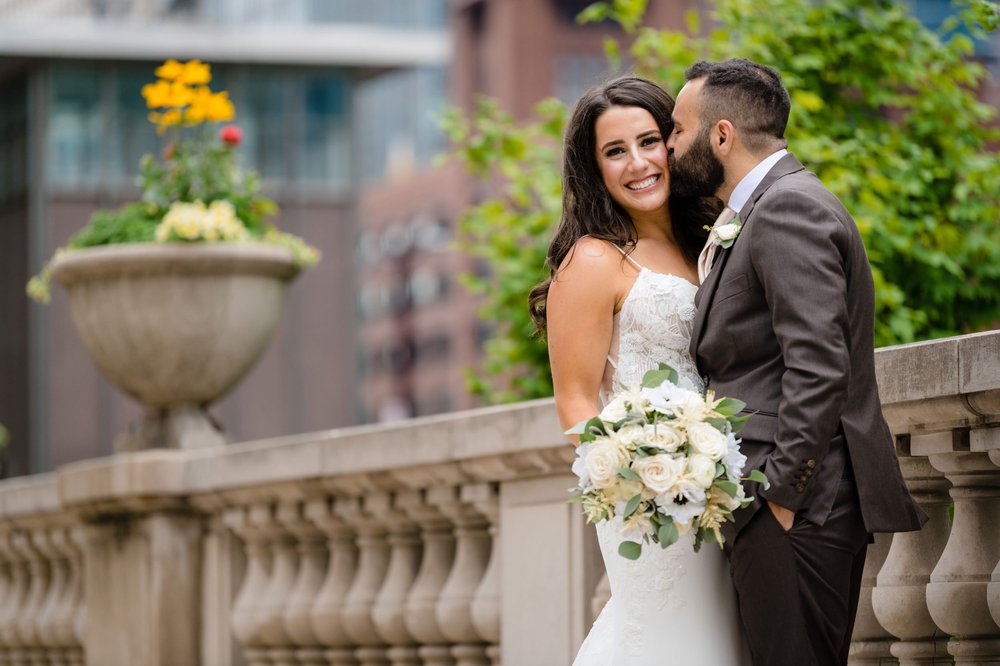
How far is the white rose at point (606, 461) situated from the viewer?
12.6 feet

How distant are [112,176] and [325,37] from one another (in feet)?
20.6

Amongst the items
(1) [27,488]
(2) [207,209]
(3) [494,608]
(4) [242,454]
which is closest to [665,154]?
(3) [494,608]

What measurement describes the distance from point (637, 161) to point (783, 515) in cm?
113

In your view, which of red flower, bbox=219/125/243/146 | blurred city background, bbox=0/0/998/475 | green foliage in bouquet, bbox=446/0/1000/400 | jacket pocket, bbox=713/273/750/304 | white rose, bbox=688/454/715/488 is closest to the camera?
white rose, bbox=688/454/715/488

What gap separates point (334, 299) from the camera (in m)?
43.7

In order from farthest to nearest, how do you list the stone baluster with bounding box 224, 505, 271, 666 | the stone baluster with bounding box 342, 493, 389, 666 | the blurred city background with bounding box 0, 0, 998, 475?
the blurred city background with bounding box 0, 0, 998, 475 < the stone baluster with bounding box 224, 505, 271, 666 < the stone baluster with bounding box 342, 493, 389, 666

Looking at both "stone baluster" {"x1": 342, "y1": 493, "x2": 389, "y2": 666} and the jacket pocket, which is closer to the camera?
the jacket pocket

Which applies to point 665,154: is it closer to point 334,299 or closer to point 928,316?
point 928,316

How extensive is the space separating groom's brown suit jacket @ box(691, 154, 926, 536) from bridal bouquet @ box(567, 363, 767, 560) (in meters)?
0.10

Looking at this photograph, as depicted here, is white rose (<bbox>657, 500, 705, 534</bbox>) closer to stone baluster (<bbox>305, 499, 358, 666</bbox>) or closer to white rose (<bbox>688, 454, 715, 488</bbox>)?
white rose (<bbox>688, 454, 715, 488</bbox>)

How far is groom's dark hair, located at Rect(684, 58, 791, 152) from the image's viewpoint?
13.6 ft

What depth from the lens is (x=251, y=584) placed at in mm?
7539

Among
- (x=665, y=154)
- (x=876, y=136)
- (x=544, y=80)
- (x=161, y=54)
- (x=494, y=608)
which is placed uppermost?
(x=544, y=80)

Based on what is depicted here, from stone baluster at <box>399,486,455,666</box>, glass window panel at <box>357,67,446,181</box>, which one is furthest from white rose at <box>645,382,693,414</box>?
glass window panel at <box>357,67,446,181</box>
